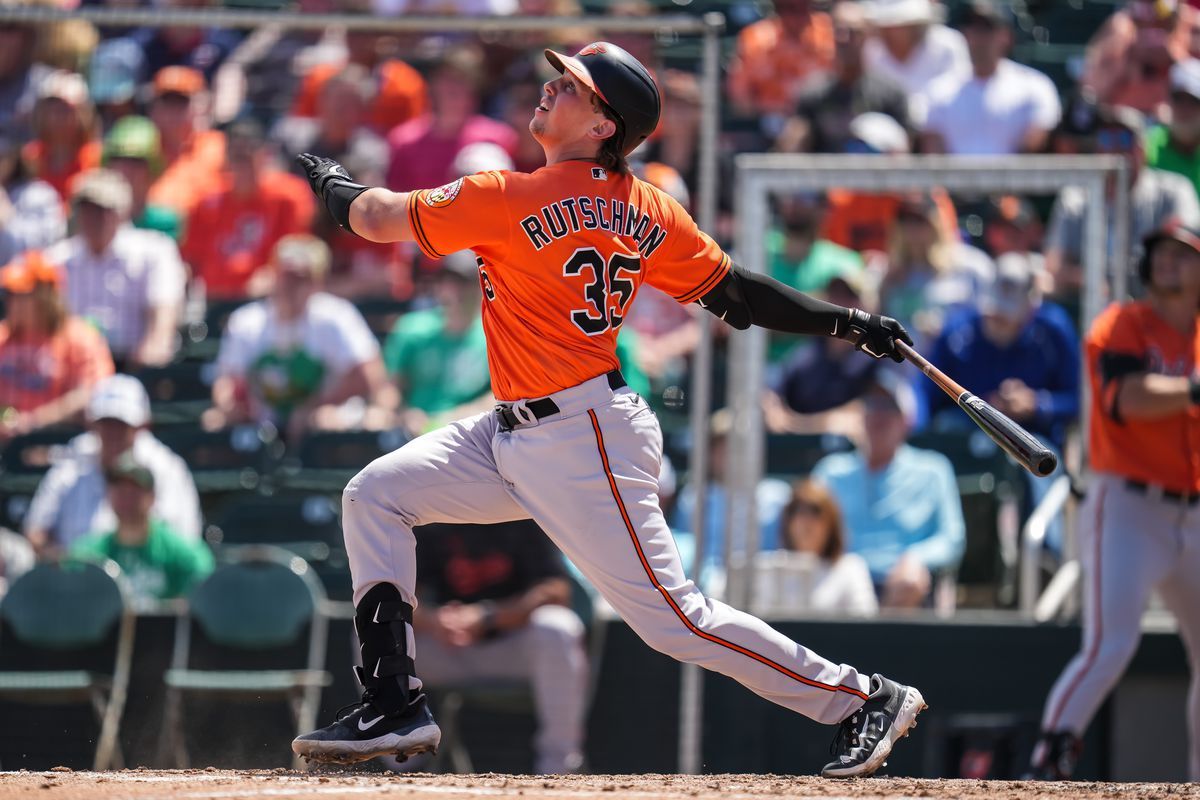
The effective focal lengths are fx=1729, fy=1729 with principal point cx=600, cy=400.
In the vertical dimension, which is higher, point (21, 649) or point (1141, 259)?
point (1141, 259)

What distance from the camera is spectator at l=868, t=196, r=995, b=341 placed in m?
7.17

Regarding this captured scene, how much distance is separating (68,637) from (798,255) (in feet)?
11.3

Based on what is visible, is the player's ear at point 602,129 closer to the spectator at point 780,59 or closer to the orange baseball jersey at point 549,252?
the orange baseball jersey at point 549,252

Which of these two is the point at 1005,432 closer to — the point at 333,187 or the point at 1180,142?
the point at 333,187

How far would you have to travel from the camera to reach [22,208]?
7.57 m

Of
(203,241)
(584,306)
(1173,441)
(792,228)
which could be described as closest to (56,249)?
(203,241)

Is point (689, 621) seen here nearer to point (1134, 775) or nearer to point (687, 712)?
point (687, 712)

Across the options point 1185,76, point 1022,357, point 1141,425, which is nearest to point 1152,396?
point 1141,425

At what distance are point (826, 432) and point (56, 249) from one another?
340 cm

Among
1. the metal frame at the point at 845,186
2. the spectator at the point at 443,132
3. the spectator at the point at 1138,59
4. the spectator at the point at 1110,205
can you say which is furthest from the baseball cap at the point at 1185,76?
the spectator at the point at 443,132

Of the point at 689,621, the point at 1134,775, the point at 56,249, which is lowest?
the point at 1134,775

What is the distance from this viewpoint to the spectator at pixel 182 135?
7.84 meters

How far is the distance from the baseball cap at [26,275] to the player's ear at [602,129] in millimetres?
3877

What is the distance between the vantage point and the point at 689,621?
13.6 feet
